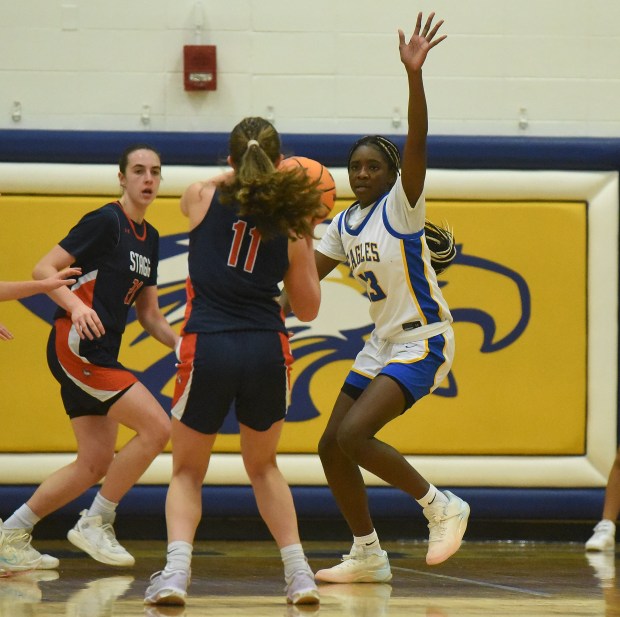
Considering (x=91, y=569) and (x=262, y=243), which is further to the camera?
(x=91, y=569)

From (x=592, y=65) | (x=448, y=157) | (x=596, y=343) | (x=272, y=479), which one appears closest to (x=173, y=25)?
(x=448, y=157)

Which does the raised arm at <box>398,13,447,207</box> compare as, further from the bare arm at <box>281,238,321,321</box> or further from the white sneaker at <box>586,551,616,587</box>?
the white sneaker at <box>586,551,616,587</box>

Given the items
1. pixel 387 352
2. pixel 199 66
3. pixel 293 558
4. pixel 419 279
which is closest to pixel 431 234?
pixel 419 279

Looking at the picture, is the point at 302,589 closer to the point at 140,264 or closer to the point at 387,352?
the point at 387,352

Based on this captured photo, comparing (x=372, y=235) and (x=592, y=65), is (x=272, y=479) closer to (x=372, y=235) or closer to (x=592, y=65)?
(x=372, y=235)

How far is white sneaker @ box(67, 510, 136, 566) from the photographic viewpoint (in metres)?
4.71

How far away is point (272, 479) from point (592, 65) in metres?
3.86

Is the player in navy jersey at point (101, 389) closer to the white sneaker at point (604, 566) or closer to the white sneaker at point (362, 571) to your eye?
the white sneaker at point (362, 571)

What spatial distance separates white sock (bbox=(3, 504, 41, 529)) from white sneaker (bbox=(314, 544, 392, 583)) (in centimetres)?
124

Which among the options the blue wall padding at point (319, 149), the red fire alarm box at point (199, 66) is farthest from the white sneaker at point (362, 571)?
the red fire alarm box at point (199, 66)

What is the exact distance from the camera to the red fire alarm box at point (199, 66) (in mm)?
6289

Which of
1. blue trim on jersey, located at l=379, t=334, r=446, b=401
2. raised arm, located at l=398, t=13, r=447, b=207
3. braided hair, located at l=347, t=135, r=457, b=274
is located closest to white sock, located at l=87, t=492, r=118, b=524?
blue trim on jersey, located at l=379, t=334, r=446, b=401

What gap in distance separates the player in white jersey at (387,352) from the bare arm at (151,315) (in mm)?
883

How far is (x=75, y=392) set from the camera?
15.6 ft
